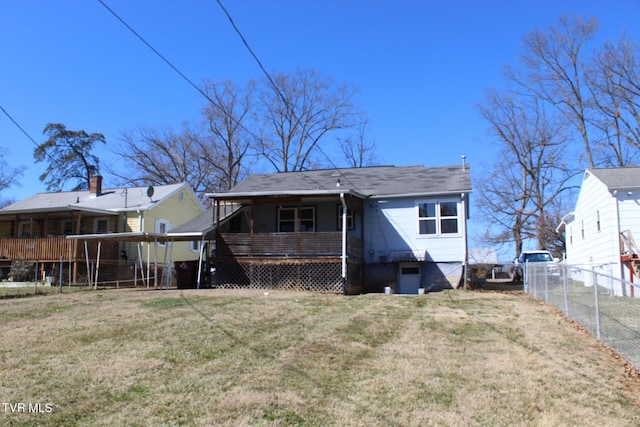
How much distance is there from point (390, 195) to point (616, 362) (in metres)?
12.7

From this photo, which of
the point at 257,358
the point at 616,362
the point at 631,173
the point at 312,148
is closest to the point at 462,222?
the point at 631,173

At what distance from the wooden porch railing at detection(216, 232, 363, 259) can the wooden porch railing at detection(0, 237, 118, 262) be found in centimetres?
939

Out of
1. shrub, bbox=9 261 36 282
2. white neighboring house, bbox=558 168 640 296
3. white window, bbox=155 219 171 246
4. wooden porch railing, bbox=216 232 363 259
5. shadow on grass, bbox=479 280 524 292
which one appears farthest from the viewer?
white window, bbox=155 219 171 246

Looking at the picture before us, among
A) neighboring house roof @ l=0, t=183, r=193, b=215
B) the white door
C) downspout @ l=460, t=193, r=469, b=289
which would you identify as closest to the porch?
the white door

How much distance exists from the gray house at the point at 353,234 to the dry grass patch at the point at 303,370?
6131 millimetres

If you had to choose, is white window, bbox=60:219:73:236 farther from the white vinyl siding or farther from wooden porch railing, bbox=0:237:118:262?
the white vinyl siding

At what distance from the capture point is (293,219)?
813 inches

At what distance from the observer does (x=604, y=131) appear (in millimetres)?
30609

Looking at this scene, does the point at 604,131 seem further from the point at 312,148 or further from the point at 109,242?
the point at 109,242

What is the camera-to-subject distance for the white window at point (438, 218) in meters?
18.8

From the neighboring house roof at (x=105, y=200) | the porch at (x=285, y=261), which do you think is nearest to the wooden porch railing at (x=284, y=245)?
the porch at (x=285, y=261)

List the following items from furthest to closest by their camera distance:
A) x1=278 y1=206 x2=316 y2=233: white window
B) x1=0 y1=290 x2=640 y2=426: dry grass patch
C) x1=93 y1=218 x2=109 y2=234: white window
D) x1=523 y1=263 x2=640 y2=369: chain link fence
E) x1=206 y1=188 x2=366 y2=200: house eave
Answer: x1=93 y1=218 x2=109 y2=234: white window
x1=278 y1=206 x2=316 y2=233: white window
x1=206 y1=188 x2=366 y2=200: house eave
x1=523 y1=263 x2=640 y2=369: chain link fence
x1=0 y1=290 x2=640 y2=426: dry grass patch

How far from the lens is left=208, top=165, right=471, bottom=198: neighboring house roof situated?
1911 cm

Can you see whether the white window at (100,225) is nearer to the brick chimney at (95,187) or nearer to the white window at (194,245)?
the brick chimney at (95,187)
